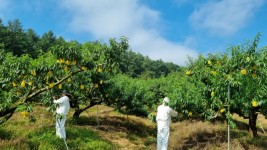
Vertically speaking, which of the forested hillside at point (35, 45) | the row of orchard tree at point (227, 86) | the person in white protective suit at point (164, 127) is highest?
the forested hillside at point (35, 45)

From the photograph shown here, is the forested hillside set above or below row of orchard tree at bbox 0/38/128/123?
above

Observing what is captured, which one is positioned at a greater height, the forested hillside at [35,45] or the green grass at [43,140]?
the forested hillside at [35,45]

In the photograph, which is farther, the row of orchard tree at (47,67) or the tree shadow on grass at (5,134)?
the tree shadow on grass at (5,134)

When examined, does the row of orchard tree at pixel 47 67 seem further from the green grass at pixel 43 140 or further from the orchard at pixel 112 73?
the green grass at pixel 43 140

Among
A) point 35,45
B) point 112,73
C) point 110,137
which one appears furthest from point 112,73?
point 35,45

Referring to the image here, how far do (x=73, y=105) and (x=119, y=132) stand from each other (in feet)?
10.5

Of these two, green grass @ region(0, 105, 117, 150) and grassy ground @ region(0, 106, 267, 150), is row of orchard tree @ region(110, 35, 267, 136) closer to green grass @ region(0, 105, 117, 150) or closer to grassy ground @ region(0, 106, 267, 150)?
grassy ground @ region(0, 106, 267, 150)

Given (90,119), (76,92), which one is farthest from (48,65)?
(90,119)

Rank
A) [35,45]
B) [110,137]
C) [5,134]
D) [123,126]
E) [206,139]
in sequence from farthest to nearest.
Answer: [35,45]
[123,126]
[110,137]
[206,139]
[5,134]

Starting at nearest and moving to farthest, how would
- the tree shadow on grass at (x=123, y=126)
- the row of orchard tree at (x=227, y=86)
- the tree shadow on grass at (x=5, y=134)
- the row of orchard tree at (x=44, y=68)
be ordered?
the row of orchard tree at (x=44, y=68)
the row of orchard tree at (x=227, y=86)
the tree shadow on grass at (x=5, y=134)
the tree shadow on grass at (x=123, y=126)

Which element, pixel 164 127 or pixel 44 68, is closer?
pixel 44 68

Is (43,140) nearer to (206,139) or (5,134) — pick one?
(5,134)

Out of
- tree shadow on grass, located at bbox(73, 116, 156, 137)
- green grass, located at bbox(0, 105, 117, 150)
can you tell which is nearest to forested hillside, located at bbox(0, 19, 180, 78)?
tree shadow on grass, located at bbox(73, 116, 156, 137)

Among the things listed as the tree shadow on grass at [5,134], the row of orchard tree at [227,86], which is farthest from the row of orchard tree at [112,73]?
the tree shadow on grass at [5,134]
